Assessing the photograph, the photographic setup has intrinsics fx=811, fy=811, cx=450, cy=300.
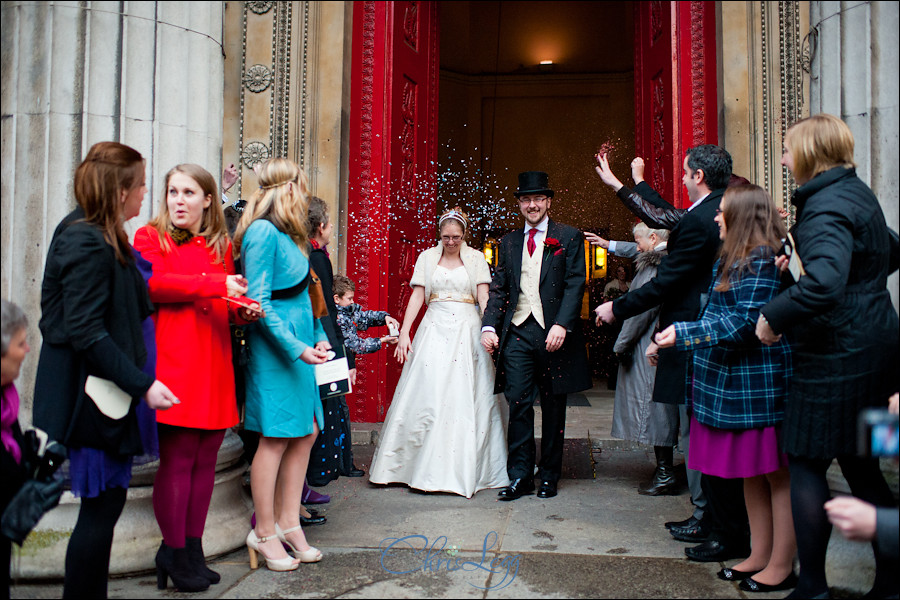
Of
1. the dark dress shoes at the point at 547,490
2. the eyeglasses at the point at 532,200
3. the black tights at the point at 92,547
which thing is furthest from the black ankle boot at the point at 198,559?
the eyeglasses at the point at 532,200

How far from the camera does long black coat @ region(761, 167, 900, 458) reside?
108 inches

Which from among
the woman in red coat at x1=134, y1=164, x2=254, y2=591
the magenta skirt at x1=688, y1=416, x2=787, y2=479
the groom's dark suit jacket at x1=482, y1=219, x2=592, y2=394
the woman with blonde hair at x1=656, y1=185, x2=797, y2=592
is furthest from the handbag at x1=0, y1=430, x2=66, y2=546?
the groom's dark suit jacket at x1=482, y1=219, x2=592, y2=394

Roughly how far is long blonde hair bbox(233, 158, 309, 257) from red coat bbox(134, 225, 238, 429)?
26 cm

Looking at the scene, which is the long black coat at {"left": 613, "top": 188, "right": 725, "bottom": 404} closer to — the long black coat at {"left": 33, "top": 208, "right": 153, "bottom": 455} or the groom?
the groom

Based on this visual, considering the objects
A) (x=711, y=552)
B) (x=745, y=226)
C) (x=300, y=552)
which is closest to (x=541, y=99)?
(x=745, y=226)

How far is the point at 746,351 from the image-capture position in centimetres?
315

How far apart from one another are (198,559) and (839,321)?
2.54 meters

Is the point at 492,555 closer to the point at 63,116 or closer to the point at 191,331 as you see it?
the point at 191,331

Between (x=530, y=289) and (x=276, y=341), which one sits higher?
(x=530, y=289)

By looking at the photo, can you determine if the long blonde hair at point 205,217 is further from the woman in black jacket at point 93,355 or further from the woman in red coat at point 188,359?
the woman in black jacket at point 93,355

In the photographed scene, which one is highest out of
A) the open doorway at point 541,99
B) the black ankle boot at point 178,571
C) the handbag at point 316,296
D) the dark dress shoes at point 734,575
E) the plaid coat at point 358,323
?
the open doorway at point 541,99

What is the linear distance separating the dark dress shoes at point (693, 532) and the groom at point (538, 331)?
1.07 meters

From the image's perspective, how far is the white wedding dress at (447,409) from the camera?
501 centimetres

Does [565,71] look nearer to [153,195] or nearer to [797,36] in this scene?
[797,36]
